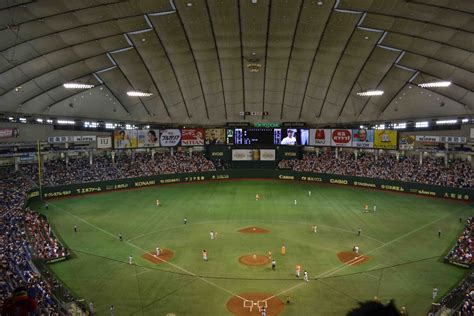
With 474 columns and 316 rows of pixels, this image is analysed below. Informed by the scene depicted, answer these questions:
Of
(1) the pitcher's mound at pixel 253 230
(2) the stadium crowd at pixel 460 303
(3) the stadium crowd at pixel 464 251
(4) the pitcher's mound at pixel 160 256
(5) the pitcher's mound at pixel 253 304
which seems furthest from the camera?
(1) the pitcher's mound at pixel 253 230

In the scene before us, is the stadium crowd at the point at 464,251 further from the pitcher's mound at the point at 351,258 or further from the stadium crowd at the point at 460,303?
the stadium crowd at the point at 460,303

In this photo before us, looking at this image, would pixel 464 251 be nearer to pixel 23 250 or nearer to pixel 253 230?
pixel 253 230

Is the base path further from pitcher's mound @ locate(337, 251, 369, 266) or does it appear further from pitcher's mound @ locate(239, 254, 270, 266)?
pitcher's mound @ locate(337, 251, 369, 266)

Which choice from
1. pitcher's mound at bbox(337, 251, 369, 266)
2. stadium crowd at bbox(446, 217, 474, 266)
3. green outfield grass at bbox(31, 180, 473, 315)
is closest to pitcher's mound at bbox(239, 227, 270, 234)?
green outfield grass at bbox(31, 180, 473, 315)

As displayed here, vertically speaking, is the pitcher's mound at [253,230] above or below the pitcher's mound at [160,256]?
above

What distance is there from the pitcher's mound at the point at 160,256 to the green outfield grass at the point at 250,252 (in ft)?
2.29

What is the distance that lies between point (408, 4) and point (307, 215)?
25.0 metres

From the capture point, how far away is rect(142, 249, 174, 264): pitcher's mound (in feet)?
107

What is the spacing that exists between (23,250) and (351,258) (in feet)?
85.5

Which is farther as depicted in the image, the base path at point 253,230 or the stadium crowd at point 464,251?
the base path at point 253,230

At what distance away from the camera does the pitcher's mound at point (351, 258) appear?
32.0 metres

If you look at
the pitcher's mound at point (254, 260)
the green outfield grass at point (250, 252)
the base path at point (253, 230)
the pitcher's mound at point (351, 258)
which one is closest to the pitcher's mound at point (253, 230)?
the base path at point (253, 230)

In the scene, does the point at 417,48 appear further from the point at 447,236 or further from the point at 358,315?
the point at 358,315

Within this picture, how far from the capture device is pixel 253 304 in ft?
82.7
